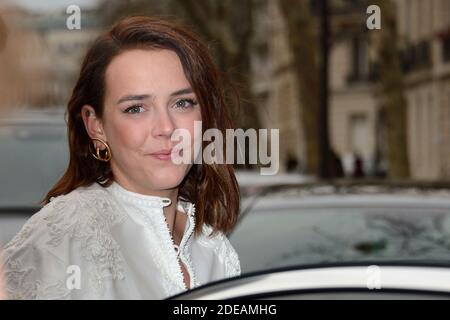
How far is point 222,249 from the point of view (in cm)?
211

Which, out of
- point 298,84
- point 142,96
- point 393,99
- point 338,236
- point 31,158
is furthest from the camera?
point 298,84

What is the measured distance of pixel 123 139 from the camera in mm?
1948

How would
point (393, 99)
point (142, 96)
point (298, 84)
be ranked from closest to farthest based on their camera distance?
1. point (142, 96)
2. point (393, 99)
3. point (298, 84)

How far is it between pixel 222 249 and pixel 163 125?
293mm

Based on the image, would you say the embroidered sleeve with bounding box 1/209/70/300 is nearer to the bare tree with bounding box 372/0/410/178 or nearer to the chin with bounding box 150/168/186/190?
the chin with bounding box 150/168/186/190

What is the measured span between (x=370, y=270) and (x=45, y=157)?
4.36 meters

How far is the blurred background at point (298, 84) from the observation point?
3.87 m

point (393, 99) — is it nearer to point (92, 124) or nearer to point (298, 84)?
point (298, 84)

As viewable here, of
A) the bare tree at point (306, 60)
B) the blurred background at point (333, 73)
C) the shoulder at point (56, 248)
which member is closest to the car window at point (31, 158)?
the shoulder at point (56, 248)

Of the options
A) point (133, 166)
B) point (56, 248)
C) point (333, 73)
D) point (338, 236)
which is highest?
point (333, 73)

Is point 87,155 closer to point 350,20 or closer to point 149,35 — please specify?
point 149,35

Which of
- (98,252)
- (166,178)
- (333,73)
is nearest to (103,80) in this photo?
Answer: (166,178)

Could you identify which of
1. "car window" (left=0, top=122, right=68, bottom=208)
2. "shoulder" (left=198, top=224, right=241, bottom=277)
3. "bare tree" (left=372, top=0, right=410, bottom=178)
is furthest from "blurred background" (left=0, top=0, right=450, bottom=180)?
"shoulder" (left=198, top=224, right=241, bottom=277)

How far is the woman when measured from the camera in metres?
1.80
